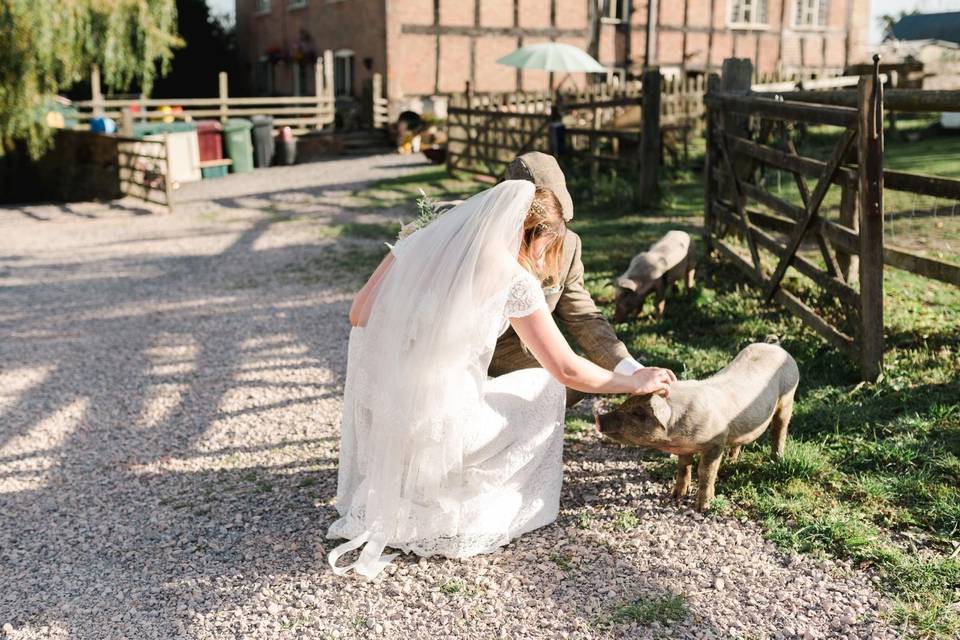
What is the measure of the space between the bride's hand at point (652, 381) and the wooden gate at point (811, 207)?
2.20 meters

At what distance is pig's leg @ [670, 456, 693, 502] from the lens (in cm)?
422

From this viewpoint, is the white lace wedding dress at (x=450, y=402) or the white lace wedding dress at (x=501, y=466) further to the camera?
the white lace wedding dress at (x=501, y=466)

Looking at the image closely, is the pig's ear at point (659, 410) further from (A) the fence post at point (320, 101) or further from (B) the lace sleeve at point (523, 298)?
(A) the fence post at point (320, 101)

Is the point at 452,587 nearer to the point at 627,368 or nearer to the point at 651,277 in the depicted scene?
the point at 627,368

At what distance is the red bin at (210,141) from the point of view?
19.1 m

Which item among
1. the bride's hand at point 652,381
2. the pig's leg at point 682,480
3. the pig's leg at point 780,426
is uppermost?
the bride's hand at point 652,381

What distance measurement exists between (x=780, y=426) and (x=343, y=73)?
21767 millimetres

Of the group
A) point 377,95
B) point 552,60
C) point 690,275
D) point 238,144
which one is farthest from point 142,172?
point 690,275

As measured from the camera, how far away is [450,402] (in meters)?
3.75

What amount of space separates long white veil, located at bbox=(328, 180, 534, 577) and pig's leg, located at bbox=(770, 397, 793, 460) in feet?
5.28

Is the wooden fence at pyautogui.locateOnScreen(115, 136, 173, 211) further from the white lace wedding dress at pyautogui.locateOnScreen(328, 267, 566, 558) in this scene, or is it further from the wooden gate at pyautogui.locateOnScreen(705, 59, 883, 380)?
the white lace wedding dress at pyautogui.locateOnScreen(328, 267, 566, 558)

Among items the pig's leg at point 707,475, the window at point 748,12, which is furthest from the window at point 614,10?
the pig's leg at point 707,475

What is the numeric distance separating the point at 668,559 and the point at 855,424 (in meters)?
1.73

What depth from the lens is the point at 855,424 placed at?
4.88 metres
